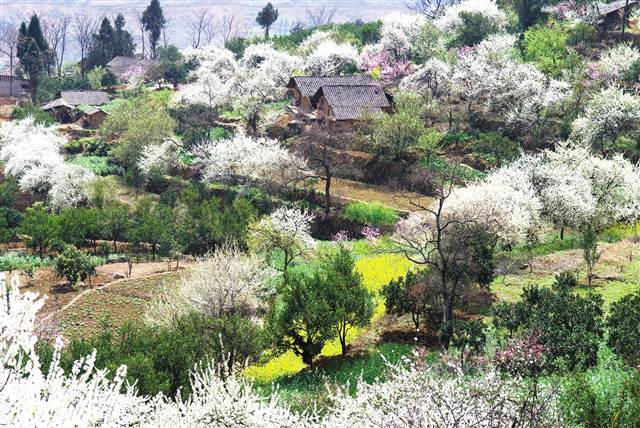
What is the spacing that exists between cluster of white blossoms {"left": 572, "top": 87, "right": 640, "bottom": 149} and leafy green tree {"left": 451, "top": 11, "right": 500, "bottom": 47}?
26866 millimetres

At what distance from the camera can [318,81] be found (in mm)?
67750

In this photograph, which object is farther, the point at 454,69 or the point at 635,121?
the point at 454,69

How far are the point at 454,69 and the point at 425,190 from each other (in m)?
18.0

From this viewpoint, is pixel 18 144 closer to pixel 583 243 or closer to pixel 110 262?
pixel 110 262

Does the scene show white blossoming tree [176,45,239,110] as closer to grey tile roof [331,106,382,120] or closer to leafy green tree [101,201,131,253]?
grey tile roof [331,106,382,120]

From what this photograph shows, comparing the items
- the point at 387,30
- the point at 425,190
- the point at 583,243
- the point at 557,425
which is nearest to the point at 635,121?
the point at 425,190

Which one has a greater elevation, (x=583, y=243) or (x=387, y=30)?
(x=387, y=30)

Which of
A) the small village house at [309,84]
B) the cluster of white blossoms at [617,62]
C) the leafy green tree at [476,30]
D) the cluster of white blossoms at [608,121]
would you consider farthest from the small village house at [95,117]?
the cluster of white blossoms at [617,62]

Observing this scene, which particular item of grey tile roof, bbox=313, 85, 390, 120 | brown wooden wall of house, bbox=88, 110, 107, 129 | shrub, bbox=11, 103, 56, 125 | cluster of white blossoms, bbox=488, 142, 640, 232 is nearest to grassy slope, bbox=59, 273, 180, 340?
cluster of white blossoms, bbox=488, 142, 640, 232

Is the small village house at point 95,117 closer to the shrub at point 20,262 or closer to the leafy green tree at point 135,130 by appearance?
the leafy green tree at point 135,130

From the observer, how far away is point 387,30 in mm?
79125

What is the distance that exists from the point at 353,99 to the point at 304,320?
3676 centimetres

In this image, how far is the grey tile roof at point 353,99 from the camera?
59344 millimetres

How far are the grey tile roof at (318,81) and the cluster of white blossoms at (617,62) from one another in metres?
19.8
